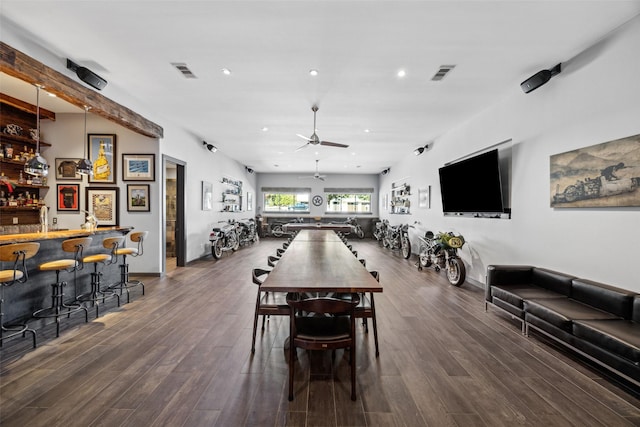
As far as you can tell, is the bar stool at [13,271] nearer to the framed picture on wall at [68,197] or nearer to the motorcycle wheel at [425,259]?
the framed picture on wall at [68,197]

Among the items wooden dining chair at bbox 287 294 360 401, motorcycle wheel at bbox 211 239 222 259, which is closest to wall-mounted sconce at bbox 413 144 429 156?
motorcycle wheel at bbox 211 239 222 259

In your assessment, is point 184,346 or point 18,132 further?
point 18,132

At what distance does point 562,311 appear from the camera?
8.84ft

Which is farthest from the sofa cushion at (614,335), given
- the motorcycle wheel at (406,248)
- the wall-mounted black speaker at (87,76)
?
the wall-mounted black speaker at (87,76)

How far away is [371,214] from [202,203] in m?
8.40

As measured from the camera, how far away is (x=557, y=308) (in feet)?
9.09

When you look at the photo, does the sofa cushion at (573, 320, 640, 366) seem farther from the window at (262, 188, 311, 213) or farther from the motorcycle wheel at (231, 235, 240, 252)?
the window at (262, 188, 311, 213)

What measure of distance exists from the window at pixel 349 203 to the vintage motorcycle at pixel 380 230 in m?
1.46

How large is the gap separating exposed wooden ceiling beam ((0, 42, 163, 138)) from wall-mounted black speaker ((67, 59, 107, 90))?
148 millimetres

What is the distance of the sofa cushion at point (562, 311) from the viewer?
2559 mm

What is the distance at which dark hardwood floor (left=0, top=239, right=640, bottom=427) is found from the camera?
1.87m

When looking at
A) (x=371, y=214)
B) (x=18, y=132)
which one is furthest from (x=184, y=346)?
(x=371, y=214)

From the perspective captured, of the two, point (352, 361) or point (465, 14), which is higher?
point (465, 14)

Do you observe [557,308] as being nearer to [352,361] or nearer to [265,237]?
[352,361]
